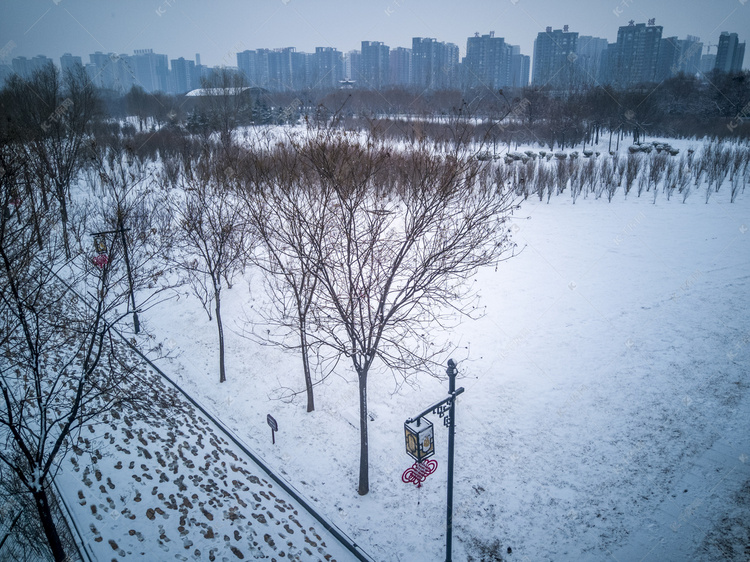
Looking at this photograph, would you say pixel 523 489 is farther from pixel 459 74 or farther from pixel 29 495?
pixel 459 74

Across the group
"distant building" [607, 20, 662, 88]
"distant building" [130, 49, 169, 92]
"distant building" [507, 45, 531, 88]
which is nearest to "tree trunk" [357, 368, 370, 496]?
"distant building" [607, 20, 662, 88]

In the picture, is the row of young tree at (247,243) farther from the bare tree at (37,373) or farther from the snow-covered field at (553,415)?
the snow-covered field at (553,415)

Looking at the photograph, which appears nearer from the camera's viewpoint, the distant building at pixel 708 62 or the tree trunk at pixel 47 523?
the tree trunk at pixel 47 523

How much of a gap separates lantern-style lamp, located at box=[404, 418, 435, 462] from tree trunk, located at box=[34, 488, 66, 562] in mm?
5106

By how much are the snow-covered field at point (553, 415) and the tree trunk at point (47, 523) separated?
5.16 feet

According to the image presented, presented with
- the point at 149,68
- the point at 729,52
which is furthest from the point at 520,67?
the point at 149,68

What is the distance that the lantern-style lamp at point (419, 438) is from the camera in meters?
7.04

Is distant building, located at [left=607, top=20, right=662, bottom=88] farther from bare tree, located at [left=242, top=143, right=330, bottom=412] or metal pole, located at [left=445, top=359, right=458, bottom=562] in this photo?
metal pole, located at [left=445, top=359, right=458, bottom=562]

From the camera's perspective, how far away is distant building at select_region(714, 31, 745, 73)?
115875 millimetres

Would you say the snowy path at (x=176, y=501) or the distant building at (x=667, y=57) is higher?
the distant building at (x=667, y=57)

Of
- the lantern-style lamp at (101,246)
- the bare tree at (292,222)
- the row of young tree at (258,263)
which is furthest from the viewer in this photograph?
the lantern-style lamp at (101,246)

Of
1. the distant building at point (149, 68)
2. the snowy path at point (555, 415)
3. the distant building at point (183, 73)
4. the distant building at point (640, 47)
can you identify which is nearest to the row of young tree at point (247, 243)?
the snowy path at point (555, 415)

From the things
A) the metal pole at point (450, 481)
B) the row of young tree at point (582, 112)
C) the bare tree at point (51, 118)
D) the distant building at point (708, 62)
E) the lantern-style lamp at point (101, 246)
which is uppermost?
the distant building at point (708, 62)

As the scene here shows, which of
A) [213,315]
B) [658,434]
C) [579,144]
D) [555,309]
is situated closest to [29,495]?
[213,315]
